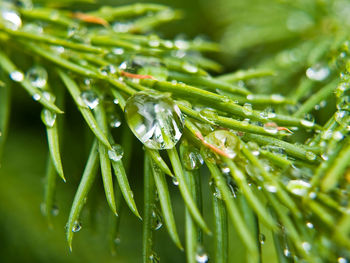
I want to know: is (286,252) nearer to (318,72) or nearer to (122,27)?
(318,72)

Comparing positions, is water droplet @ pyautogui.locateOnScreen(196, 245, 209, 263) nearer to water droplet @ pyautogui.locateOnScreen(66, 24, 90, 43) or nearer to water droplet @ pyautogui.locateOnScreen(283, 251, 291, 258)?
water droplet @ pyautogui.locateOnScreen(283, 251, 291, 258)

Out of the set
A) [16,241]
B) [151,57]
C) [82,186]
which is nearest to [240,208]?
[82,186]

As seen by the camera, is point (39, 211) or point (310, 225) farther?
point (39, 211)

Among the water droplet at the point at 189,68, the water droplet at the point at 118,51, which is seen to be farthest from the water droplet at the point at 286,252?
the water droplet at the point at 118,51

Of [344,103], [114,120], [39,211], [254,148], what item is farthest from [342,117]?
[39,211]

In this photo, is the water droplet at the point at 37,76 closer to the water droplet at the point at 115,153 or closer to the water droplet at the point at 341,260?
the water droplet at the point at 115,153

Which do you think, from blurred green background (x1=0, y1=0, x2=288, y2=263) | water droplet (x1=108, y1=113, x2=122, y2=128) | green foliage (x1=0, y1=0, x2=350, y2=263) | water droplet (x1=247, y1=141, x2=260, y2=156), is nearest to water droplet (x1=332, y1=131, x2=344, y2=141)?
green foliage (x1=0, y1=0, x2=350, y2=263)

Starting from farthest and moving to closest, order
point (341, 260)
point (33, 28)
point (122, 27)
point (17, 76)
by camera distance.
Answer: point (122, 27)
point (33, 28)
point (17, 76)
point (341, 260)
